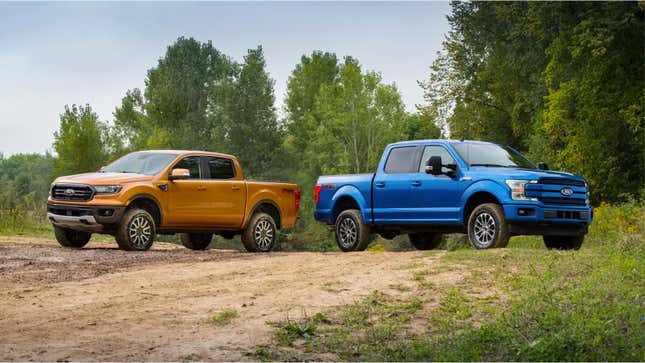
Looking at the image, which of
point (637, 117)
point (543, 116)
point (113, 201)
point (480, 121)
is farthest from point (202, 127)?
point (113, 201)

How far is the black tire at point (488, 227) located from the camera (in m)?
16.0

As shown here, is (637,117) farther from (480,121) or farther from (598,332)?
(598,332)

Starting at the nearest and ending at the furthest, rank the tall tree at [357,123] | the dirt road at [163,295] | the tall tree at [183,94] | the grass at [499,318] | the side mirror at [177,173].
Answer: the grass at [499,318]
the dirt road at [163,295]
the side mirror at [177,173]
the tall tree at [357,123]
the tall tree at [183,94]

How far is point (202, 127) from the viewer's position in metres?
81.8

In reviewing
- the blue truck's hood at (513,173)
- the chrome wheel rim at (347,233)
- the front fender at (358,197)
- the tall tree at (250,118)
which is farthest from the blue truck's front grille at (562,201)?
the tall tree at (250,118)

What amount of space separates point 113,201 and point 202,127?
64.9 meters

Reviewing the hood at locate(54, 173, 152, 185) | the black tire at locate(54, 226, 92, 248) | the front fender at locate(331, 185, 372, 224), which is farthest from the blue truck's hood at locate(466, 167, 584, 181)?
the black tire at locate(54, 226, 92, 248)

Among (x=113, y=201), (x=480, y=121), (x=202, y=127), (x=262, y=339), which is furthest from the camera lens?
(x=202, y=127)

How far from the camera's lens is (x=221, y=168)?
19578 millimetres

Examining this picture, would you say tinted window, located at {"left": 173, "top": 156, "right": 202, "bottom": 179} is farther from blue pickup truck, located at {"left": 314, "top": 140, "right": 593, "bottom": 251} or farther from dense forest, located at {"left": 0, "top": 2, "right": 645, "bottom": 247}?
dense forest, located at {"left": 0, "top": 2, "right": 645, "bottom": 247}

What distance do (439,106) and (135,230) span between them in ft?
109

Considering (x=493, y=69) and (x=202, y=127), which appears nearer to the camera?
(x=493, y=69)

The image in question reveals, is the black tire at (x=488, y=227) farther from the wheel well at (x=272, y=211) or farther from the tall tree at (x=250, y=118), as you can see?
the tall tree at (x=250, y=118)

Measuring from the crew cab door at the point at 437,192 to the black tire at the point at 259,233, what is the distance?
3760 mm
